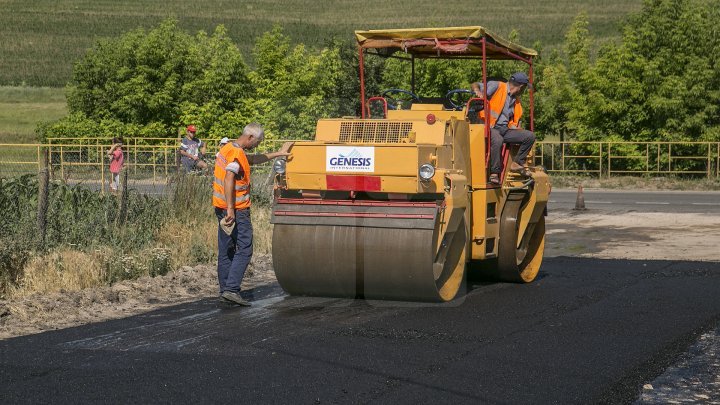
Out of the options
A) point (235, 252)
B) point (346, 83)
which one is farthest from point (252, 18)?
point (235, 252)

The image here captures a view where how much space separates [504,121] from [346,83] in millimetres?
32585

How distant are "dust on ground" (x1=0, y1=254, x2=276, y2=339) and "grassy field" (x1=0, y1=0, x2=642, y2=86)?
68978 millimetres

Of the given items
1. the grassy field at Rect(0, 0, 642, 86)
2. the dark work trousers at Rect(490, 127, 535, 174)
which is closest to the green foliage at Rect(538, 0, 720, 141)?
the dark work trousers at Rect(490, 127, 535, 174)

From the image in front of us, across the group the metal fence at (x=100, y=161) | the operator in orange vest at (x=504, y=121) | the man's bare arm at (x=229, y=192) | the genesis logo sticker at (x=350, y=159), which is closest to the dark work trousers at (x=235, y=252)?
the man's bare arm at (x=229, y=192)

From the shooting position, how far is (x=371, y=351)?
838 centimetres

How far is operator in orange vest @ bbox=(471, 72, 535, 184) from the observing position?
468 inches

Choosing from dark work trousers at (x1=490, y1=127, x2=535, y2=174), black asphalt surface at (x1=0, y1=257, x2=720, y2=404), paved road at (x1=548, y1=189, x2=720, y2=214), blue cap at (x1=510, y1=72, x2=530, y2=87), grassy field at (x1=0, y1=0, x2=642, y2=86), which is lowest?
black asphalt surface at (x1=0, y1=257, x2=720, y2=404)

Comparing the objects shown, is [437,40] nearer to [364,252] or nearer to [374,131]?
[374,131]

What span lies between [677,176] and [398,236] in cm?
2973

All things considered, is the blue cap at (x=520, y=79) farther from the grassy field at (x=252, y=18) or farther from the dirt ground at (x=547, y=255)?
the grassy field at (x=252, y=18)

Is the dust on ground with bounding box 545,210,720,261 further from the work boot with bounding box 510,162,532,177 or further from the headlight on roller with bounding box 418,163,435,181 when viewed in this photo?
the headlight on roller with bounding box 418,163,435,181

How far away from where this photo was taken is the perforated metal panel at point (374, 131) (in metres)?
10.9

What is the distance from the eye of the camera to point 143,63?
45.9 m

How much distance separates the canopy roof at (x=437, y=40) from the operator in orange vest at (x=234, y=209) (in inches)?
75.1
